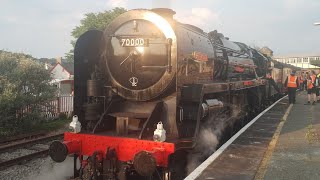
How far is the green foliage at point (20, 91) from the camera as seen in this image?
11.7m

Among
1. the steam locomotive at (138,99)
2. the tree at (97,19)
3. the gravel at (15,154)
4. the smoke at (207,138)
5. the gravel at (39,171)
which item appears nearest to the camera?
the steam locomotive at (138,99)

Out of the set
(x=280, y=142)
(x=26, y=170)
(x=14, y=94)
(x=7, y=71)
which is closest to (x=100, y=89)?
(x=26, y=170)

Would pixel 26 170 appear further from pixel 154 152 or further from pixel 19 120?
pixel 19 120

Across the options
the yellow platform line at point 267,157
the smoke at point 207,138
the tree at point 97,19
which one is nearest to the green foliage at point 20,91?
the smoke at point 207,138

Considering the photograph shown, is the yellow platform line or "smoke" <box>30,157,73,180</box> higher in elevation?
the yellow platform line

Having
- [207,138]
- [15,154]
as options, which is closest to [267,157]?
[207,138]

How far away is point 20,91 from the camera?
12.8 meters

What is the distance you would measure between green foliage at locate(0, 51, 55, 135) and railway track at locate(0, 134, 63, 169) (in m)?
1.89

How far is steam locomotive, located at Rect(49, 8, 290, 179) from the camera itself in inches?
229

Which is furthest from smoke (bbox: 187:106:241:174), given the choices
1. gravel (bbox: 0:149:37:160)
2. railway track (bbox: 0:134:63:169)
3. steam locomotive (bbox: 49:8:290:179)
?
gravel (bbox: 0:149:37:160)

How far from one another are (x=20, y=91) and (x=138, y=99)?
7.86 metres

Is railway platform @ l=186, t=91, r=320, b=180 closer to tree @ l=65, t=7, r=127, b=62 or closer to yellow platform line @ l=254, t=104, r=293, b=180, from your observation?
yellow platform line @ l=254, t=104, r=293, b=180

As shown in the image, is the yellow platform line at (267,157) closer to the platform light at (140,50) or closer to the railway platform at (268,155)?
the railway platform at (268,155)

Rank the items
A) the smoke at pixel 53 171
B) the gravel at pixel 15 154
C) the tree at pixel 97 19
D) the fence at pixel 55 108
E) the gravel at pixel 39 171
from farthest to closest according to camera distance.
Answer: the tree at pixel 97 19
the fence at pixel 55 108
the gravel at pixel 15 154
the smoke at pixel 53 171
the gravel at pixel 39 171
